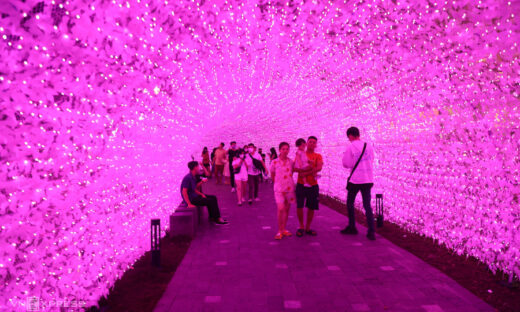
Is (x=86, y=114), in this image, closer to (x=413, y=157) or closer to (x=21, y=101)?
(x=21, y=101)

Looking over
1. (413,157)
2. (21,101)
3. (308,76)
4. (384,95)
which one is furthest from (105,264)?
(308,76)

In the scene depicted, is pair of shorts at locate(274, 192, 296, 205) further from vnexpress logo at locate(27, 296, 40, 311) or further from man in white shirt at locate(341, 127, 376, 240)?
vnexpress logo at locate(27, 296, 40, 311)

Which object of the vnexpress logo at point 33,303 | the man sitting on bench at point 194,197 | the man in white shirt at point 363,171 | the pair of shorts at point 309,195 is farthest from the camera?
the man sitting on bench at point 194,197

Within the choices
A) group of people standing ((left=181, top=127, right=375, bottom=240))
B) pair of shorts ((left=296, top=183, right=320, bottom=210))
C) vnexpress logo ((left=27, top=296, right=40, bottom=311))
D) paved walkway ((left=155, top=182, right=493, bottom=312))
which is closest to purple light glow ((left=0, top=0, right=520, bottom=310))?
vnexpress logo ((left=27, top=296, right=40, bottom=311))

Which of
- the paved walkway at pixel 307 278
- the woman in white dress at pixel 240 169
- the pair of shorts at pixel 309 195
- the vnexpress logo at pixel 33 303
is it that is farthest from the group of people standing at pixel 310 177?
the vnexpress logo at pixel 33 303

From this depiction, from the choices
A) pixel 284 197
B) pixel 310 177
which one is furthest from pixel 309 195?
pixel 284 197

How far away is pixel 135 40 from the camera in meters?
4.04

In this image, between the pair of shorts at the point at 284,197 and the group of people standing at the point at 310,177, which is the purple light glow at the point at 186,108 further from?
the pair of shorts at the point at 284,197

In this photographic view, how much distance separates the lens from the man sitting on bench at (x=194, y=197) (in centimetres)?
781

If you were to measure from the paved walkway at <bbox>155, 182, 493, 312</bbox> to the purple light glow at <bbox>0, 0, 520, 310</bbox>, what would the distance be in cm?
80

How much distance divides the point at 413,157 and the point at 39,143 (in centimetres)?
586

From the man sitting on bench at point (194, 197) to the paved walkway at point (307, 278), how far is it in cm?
127

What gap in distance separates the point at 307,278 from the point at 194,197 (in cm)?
408

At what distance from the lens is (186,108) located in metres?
8.66
